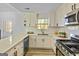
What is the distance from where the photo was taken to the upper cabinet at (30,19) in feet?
20.1

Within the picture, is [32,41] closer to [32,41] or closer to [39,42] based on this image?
[32,41]

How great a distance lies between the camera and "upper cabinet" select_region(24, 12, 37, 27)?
6.11 meters

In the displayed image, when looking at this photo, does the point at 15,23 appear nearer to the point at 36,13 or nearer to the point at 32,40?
the point at 32,40

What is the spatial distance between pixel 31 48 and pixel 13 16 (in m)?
1.75

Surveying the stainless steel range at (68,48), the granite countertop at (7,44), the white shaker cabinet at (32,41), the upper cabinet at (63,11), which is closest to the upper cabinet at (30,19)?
the white shaker cabinet at (32,41)

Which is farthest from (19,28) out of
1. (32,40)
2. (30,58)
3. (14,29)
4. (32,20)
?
(30,58)

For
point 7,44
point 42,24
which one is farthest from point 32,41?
point 7,44

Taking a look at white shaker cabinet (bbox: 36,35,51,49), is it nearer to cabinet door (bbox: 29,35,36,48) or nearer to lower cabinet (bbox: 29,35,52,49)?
lower cabinet (bbox: 29,35,52,49)

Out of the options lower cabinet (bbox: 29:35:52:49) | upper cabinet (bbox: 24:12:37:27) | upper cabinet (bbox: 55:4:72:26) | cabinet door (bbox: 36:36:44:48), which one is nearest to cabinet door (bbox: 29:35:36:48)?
lower cabinet (bbox: 29:35:52:49)

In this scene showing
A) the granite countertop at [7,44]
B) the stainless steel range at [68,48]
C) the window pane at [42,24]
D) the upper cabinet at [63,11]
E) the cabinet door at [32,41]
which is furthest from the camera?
the window pane at [42,24]

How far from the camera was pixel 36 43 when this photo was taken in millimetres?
5695

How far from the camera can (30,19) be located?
614 cm

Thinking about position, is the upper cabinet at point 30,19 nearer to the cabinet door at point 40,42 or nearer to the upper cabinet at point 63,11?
the cabinet door at point 40,42

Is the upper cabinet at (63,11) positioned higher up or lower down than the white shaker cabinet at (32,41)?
higher up
